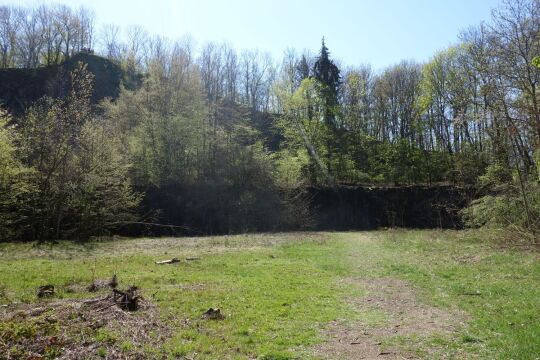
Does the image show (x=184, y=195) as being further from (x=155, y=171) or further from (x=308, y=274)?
(x=308, y=274)

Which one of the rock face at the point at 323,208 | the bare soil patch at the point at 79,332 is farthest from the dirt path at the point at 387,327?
the rock face at the point at 323,208

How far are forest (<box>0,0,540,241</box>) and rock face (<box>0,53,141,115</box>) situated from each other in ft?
1.89

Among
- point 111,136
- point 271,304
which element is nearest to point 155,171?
point 111,136

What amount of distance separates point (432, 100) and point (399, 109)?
23.3 ft

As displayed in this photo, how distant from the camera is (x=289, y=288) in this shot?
38.4 feet

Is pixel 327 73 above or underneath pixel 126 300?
above

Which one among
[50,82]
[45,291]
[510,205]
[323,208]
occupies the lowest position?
[45,291]

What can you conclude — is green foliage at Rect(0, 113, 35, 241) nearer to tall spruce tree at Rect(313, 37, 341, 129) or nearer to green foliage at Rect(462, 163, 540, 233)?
green foliage at Rect(462, 163, 540, 233)

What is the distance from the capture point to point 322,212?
44844mm

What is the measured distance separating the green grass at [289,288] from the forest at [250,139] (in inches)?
205

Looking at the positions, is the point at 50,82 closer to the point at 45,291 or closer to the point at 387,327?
the point at 45,291

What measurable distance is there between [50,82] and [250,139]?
38.9m

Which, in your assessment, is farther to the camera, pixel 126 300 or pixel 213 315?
pixel 126 300

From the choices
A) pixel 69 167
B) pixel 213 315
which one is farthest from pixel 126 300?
pixel 69 167
